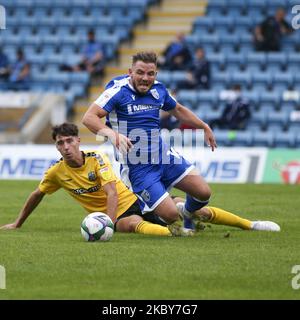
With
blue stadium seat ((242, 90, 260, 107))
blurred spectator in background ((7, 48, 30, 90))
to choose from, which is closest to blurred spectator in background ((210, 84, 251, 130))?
blue stadium seat ((242, 90, 260, 107))

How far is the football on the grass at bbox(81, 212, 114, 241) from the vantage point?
10195 mm

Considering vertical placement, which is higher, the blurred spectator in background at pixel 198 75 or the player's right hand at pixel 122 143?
the player's right hand at pixel 122 143

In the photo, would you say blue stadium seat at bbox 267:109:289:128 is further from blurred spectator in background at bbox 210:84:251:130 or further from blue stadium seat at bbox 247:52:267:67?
blue stadium seat at bbox 247:52:267:67

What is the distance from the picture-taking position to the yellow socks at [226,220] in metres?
11.3

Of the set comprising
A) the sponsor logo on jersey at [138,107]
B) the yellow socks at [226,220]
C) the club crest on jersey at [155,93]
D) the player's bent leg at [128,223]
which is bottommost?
the player's bent leg at [128,223]

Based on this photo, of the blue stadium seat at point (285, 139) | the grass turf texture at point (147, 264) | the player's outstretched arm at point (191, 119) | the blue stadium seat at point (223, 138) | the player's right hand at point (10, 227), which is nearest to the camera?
the grass turf texture at point (147, 264)

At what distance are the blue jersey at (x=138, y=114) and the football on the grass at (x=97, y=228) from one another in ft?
3.31

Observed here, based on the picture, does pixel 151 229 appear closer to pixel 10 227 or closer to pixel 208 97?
pixel 10 227

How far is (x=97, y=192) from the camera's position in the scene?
1113 centimetres

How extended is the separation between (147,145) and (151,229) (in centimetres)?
97

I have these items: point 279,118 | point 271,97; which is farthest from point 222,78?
point 279,118

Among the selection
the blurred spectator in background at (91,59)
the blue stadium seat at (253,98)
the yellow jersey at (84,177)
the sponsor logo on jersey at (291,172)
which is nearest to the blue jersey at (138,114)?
the yellow jersey at (84,177)

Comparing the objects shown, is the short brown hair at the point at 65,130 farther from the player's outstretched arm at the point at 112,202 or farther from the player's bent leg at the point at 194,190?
the player's bent leg at the point at 194,190

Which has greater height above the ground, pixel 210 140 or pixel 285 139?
pixel 210 140
